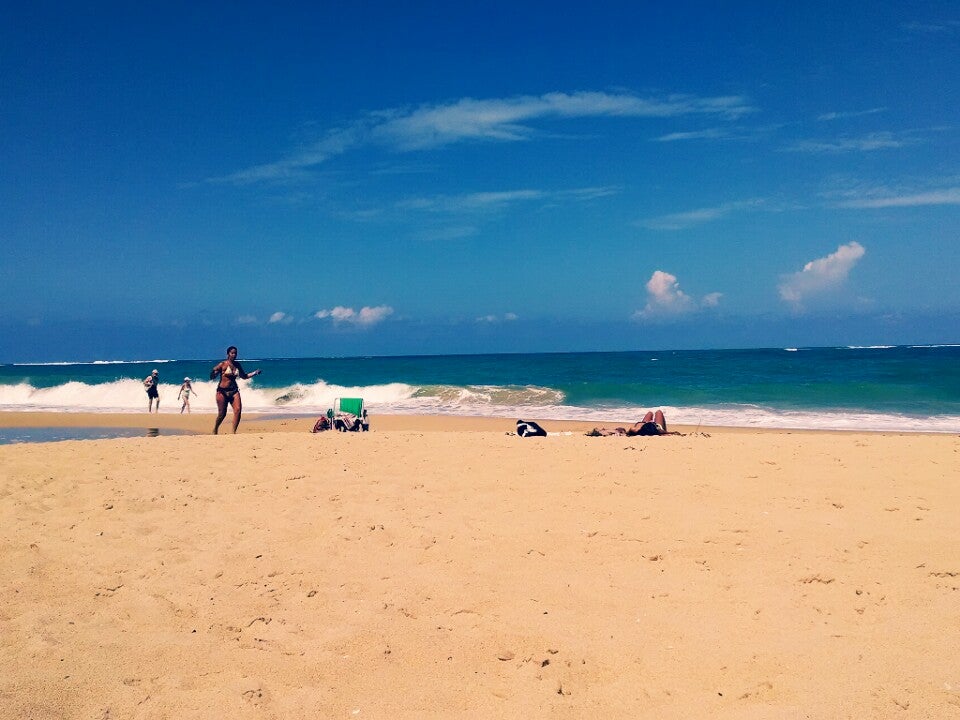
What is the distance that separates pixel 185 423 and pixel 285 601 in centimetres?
1990

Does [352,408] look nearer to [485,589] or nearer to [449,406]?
[485,589]

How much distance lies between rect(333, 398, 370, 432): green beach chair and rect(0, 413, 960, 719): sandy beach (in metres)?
6.85

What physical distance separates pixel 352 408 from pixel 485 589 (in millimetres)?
11151

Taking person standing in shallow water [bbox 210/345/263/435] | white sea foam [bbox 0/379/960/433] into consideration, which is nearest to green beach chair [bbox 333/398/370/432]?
person standing in shallow water [bbox 210/345/263/435]

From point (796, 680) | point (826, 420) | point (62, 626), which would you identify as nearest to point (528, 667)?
point (796, 680)

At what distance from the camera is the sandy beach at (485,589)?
145 inches

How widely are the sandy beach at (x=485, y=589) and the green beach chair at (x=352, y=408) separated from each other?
6852mm

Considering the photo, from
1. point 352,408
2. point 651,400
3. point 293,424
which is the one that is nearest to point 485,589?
point 352,408

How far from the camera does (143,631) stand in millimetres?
4375

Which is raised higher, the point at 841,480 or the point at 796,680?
the point at 841,480

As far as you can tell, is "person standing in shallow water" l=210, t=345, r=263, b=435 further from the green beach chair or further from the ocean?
the ocean

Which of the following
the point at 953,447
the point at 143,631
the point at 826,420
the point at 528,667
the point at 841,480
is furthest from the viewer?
the point at 826,420

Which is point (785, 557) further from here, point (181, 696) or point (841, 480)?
point (181, 696)

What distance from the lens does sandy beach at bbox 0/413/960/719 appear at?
369cm
